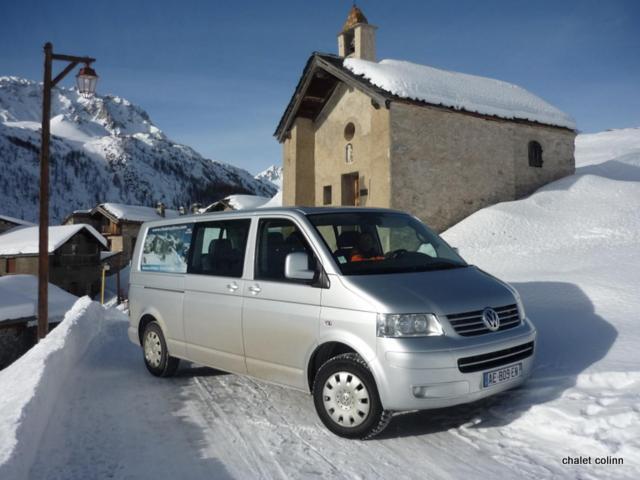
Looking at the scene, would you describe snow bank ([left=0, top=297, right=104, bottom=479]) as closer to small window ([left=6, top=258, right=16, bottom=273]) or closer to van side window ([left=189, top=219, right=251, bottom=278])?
van side window ([left=189, top=219, right=251, bottom=278])

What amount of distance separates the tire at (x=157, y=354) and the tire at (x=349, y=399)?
8.60 ft

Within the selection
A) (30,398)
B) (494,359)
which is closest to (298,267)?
(494,359)

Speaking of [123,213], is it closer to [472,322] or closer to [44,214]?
[44,214]

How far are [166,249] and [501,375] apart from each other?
13.9 ft

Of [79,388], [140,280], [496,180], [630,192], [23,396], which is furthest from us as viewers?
[496,180]

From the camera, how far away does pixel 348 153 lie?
20.5 meters

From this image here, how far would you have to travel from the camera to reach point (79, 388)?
6.00 m

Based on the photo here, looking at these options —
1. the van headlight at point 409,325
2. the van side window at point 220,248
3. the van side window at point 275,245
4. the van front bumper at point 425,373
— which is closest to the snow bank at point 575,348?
the van front bumper at point 425,373

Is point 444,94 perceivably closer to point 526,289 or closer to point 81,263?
point 526,289

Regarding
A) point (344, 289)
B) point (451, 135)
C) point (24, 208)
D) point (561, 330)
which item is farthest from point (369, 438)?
point (24, 208)

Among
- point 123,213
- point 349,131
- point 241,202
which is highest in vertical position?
point 349,131

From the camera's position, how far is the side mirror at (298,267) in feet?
14.5

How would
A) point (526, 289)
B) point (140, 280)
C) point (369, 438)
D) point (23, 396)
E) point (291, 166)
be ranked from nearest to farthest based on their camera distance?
point (369, 438)
point (23, 396)
point (140, 280)
point (526, 289)
point (291, 166)

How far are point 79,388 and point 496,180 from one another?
1758 cm
